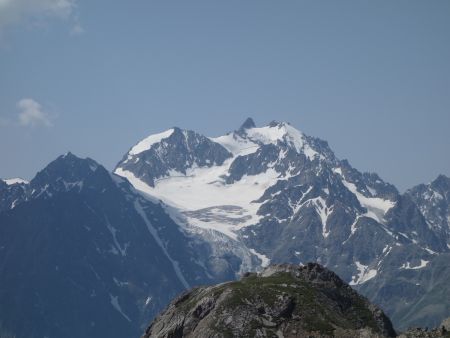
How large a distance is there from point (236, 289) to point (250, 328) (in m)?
15.8

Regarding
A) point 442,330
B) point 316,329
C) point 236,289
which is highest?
point 236,289

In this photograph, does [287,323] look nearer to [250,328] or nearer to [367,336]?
[250,328]

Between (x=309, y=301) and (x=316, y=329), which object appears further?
(x=309, y=301)

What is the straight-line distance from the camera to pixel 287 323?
185375mm

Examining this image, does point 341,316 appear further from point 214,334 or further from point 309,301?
point 214,334

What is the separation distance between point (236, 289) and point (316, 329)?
84.9 feet

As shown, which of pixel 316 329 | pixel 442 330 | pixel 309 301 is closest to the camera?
pixel 442 330

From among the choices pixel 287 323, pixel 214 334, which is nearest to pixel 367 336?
pixel 287 323

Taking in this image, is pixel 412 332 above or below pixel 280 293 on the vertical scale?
below

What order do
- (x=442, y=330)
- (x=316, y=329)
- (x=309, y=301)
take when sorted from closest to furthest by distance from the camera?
(x=442, y=330), (x=316, y=329), (x=309, y=301)

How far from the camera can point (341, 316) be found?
19912 cm

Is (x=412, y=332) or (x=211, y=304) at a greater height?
(x=211, y=304)

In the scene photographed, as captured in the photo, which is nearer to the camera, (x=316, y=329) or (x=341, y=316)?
(x=316, y=329)

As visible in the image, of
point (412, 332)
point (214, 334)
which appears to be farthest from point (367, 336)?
point (214, 334)
